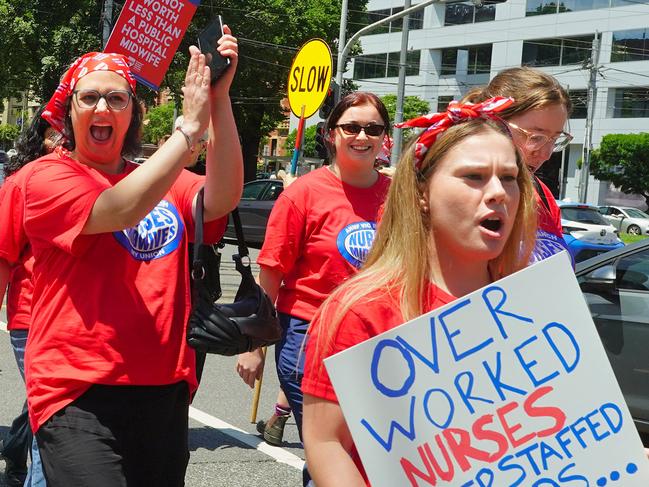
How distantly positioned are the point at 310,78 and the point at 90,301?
720 centimetres

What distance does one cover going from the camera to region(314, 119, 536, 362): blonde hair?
1.91 m

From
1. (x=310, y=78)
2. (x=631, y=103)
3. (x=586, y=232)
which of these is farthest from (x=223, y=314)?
(x=631, y=103)

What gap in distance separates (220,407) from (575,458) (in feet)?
17.0

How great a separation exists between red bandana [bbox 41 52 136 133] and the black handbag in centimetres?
46

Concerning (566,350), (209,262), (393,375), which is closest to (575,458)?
(566,350)

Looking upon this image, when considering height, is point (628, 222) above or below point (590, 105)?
below

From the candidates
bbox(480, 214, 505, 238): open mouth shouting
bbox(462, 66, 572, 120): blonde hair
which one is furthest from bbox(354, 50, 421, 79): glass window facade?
bbox(480, 214, 505, 238): open mouth shouting

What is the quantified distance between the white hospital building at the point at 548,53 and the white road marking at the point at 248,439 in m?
43.6

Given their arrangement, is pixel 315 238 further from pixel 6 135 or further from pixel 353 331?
pixel 6 135

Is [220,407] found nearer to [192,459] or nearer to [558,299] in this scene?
[192,459]

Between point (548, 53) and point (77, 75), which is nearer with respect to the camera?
point (77, 75)

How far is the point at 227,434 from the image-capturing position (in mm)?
6027

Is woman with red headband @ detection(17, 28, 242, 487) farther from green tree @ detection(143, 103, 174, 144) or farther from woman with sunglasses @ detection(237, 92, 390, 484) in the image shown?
green tree @ detection(143, 103, 174, 144)

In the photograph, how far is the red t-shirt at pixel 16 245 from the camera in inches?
122
